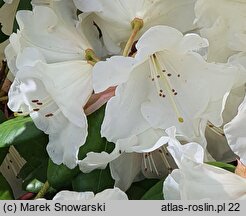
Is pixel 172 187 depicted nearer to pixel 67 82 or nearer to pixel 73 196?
pixel 73 196

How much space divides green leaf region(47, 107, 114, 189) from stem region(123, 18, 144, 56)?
0.32ft

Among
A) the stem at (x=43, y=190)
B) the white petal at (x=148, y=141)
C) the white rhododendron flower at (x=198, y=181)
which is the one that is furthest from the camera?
the stem at (x=43, y=190)

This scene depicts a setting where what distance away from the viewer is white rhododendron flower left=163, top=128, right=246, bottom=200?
1.12 metres

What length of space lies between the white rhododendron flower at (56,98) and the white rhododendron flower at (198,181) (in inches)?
7.2

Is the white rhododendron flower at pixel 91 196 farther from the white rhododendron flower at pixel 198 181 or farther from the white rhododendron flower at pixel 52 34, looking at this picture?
the white rhododendron flower at pixel 52 34

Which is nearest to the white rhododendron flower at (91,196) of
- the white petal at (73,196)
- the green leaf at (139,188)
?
the white petal at (73,196)

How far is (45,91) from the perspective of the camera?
129 centimetres

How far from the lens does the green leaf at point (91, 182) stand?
1314 mm

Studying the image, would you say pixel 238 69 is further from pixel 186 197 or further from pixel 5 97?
pixel 5 97

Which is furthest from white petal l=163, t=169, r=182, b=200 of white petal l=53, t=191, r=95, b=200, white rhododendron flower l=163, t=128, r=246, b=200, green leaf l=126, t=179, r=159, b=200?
green leaf l=126, t=179, r=159, b=200

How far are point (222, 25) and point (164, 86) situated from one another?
129 mm

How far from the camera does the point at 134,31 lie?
4.25ft

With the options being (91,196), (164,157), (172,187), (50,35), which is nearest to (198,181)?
(172,187)

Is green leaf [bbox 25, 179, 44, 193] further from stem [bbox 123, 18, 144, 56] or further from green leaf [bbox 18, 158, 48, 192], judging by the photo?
stem [bbox 123, 18, 144, 56]
